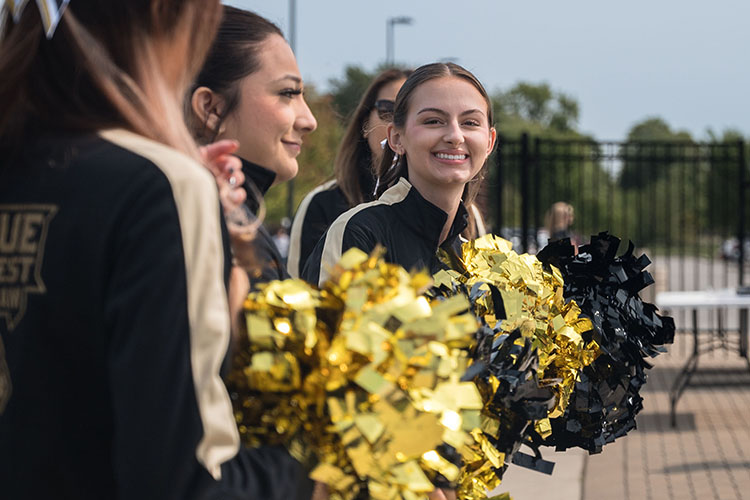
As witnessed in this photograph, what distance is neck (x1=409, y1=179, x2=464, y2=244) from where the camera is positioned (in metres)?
2.73

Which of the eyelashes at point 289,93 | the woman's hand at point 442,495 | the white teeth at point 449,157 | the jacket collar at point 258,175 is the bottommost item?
the woman's hand at point 442,495

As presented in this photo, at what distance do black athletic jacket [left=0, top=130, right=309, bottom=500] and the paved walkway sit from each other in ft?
15.3

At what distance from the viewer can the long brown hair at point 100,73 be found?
1.31 m

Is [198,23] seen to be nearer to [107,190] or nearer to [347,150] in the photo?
[107,190]

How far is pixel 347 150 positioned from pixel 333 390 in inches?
107

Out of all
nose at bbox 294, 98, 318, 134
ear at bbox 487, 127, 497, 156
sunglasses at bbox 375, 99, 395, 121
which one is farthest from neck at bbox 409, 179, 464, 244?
sunglasses at bbox 375, 99, 395, 121

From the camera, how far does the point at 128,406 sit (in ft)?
3.83

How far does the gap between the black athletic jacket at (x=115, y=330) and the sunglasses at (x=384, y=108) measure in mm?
2438

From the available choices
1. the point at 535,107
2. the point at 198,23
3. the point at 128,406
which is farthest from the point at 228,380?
the point at 535,107

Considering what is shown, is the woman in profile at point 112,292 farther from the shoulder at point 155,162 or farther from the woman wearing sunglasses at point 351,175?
the woman wearing sunglasses at point 351,175

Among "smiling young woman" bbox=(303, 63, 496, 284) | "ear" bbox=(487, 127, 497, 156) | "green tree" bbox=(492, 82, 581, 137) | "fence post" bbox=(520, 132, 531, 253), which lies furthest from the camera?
"green tree" bbox=(492, 82, 581, 137)

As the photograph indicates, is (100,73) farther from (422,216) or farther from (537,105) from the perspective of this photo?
(537,105)

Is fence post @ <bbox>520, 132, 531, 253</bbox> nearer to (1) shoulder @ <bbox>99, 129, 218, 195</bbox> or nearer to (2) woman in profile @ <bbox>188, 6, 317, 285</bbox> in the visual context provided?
(2) woman in profile @ <bbox>188, 6, 317, 285</bbox>

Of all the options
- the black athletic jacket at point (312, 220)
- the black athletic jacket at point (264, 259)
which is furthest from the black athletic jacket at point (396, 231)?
the black athletic jacket at point (312, 220)
